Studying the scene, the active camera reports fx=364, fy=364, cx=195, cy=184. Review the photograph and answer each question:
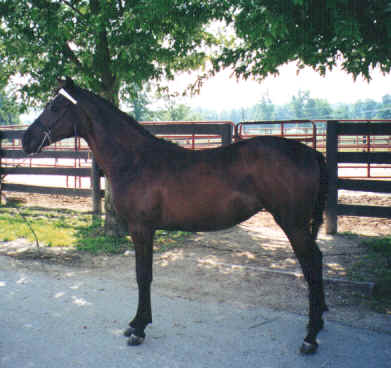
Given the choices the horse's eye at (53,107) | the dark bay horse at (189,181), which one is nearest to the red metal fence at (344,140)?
the dark bay horse at (189,181)

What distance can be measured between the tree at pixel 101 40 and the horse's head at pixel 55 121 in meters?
1.80

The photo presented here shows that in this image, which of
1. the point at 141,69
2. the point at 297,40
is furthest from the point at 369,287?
the point at 141,69

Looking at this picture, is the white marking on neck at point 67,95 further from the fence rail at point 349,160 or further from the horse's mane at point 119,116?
the fence rail at point 349,160

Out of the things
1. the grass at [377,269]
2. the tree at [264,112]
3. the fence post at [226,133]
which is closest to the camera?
the grass at [377,269]

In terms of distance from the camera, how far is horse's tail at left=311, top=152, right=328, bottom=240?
329cm

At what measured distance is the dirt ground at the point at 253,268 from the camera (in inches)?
150

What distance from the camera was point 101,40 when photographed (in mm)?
6043

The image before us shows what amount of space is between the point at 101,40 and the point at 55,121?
2.99 m

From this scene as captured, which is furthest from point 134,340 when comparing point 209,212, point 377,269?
point 377,269

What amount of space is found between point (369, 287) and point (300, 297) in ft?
2.45

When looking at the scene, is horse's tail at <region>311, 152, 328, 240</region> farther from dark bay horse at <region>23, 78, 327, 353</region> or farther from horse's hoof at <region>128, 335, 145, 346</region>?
horse's hoof at <region>128, 335, 145, 346</region>

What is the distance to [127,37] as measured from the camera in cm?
553

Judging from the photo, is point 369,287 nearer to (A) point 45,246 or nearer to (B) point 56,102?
(B) point 56,102

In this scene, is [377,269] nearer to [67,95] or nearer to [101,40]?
[67,95]
